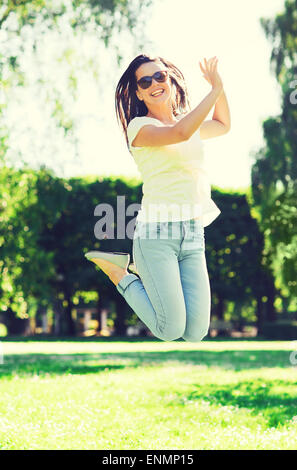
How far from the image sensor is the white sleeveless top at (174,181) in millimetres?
4570

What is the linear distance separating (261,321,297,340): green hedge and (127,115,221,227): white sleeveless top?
3975 cm

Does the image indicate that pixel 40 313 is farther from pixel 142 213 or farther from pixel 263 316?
pixel 142 213

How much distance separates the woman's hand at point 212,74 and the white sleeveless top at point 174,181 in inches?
23.4

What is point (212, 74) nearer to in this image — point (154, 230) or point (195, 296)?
point (154, 230)

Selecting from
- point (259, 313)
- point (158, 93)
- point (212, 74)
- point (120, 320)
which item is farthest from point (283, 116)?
point (212, 74)

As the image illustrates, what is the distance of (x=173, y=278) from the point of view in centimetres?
454

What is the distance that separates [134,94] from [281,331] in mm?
40407

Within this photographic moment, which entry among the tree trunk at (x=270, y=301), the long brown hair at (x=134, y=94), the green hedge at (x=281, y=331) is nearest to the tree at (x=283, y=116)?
the green hedge at (x=281, y=331)

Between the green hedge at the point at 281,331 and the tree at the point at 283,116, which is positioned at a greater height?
the tree at the point at 283,116

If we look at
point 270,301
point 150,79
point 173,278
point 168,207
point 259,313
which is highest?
point 150,79

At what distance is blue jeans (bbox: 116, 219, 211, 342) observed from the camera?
178 inches

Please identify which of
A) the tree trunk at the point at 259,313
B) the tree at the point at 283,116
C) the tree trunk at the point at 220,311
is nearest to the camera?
the tree at the point at 283,116

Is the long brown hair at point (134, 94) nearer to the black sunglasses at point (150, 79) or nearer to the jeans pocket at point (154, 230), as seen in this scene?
the black sunglasses at point (150, 79)
